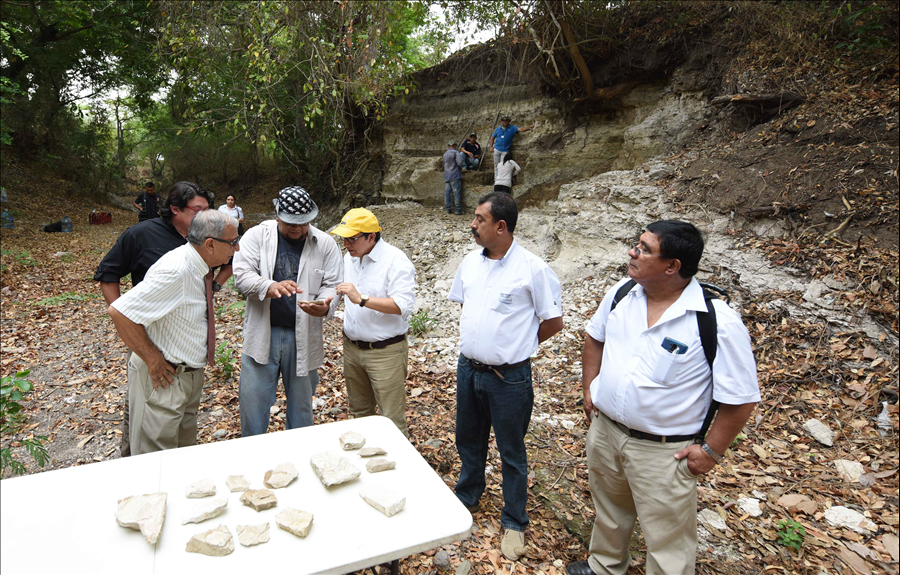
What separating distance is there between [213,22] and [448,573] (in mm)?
10547

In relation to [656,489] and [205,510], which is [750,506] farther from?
[205,510]

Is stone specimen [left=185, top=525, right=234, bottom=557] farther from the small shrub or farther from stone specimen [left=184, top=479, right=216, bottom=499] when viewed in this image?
the small shrub

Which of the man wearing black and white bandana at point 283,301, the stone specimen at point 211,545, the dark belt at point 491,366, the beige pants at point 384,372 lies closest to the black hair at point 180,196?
the man wearing black and white bandana at point 283,301

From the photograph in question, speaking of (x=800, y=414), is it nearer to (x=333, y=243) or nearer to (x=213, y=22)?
(x=333, y=243)

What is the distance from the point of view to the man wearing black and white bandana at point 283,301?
10.6 ft

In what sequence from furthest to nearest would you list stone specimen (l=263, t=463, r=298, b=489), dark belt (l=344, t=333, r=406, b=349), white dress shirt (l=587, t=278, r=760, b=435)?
dark belt (l=344, t=333, r=406, b=349) → white dress shirt (l=587, t=278, r=760, b=435) → stone specimen (l=263, t=463, r=298, b=489)

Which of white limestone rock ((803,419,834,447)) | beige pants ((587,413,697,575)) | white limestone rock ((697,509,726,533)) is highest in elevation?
beige pants ((587,413,697,575))

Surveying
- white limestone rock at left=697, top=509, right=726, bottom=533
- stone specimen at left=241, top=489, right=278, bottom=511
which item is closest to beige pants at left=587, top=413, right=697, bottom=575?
white limestone rock at left=697, top=509, right=726, bottom=533

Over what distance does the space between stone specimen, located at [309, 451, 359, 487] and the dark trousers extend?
1108 millimetres

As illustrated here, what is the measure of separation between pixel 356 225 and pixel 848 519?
163 inches

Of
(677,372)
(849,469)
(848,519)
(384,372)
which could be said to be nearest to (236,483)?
(384,372)

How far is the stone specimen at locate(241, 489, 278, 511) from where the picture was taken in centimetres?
196

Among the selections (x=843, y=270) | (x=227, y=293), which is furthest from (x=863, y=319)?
(x=227, y=293)

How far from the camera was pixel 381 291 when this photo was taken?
3406mm
